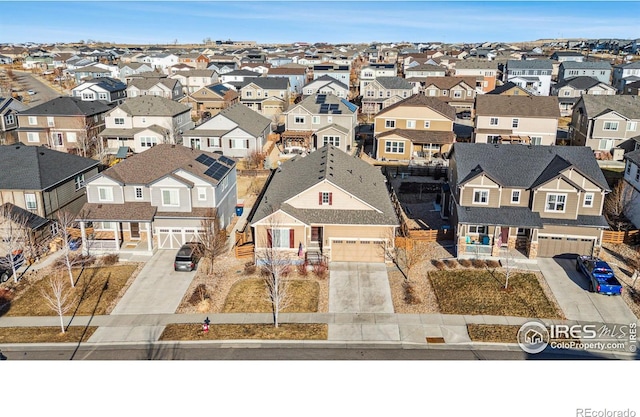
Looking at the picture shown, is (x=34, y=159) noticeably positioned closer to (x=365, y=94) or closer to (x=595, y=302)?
(x=595, y=302)

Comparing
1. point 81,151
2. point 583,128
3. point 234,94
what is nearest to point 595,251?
point 583,128

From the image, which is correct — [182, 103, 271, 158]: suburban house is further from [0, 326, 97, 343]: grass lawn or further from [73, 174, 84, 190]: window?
[0, 326, 97, 343]: grass lawn

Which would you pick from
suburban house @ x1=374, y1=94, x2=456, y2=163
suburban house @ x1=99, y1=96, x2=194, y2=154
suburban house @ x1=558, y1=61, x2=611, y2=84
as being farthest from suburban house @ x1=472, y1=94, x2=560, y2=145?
suburban house @ x1=558, y1=61, x2=611, y2=84

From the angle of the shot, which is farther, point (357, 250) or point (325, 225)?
point (357, 250)

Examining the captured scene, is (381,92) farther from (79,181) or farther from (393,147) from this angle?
(79,181)

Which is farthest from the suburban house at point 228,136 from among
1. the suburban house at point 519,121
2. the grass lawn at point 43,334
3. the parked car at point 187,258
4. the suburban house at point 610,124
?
the suburban house at point 610,124

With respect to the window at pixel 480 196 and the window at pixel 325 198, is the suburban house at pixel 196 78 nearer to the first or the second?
the window at pixel 325 198

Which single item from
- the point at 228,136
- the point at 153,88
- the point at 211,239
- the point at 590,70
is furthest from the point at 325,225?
the point at 590,70
